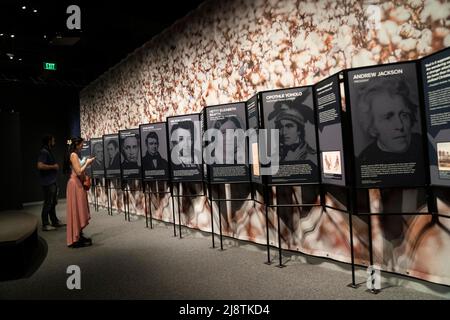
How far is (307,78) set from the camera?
11.2 feet

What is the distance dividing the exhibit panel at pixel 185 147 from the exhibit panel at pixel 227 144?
568mm

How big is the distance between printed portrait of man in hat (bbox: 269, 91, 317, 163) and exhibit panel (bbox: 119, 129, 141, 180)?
136 inches

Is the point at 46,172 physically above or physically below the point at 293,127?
below

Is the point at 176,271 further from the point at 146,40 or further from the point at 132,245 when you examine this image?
the point at 146,40

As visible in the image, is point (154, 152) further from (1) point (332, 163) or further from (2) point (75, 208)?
(1) point (332, 163)

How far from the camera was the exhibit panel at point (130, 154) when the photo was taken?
6016 mm

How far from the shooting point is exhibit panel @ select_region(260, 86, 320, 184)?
3062 mm

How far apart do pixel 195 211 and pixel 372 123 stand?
131 inches

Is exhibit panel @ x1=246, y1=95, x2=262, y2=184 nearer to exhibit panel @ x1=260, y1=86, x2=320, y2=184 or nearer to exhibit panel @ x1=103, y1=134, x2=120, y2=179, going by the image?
exhibit panel @ x1=260, y1=86, x2=320, y2=184

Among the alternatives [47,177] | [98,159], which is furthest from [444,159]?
[98,159]

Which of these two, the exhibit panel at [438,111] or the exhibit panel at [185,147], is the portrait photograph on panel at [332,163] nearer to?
Answer: the exhibit panel at [438,111]

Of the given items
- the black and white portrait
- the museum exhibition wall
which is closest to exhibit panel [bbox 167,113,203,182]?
the museum exhibition wall

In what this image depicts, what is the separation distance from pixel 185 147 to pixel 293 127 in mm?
1971

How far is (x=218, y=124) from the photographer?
3930 mm
